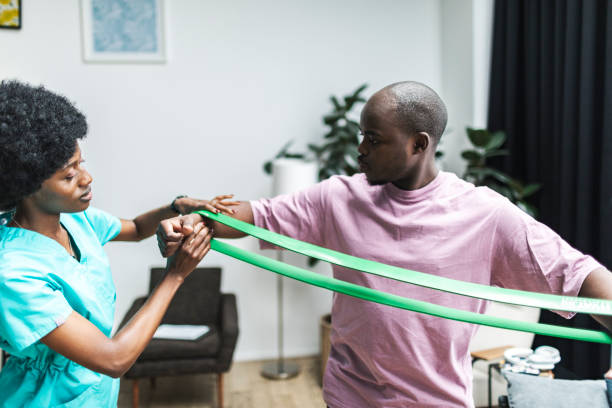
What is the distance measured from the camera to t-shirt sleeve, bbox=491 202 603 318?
45.2 inches

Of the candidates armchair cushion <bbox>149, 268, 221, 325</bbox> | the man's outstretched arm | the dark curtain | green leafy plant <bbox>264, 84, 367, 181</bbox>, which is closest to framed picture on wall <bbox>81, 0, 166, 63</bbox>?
green leafy plant <bbox>264, 84, 367, 181</bbox>

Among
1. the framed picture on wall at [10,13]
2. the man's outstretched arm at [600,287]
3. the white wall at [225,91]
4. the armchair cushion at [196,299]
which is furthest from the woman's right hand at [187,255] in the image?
the framed picture on wall at [10,13]

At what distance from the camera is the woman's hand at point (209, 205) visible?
56.0 inches

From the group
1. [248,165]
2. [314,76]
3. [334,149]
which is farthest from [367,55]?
[248,165]

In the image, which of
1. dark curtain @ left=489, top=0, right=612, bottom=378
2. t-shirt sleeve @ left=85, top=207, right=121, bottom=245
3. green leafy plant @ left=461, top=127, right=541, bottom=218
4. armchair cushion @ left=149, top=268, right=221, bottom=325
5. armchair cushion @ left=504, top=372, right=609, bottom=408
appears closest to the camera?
t-shirt sleeve @ left=85, top=207, right=121, bottom=245

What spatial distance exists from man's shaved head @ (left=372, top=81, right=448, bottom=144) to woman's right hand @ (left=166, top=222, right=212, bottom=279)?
1.88 feet

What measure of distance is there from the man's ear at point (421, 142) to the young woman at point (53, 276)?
0.58m

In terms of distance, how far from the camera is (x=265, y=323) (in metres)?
4.12

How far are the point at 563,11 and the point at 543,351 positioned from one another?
6.41 ft

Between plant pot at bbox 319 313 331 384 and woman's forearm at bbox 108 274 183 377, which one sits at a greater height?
woman's forearm at bbox 108 274 183 377

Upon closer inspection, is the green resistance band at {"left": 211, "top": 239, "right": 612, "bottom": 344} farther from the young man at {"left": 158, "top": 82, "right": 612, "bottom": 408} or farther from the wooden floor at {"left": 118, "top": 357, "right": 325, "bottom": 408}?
the wooden floor at {"left": 118, "top": 357, "right": 325, "bottom": 408}

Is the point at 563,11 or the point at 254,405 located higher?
the point at 563,11

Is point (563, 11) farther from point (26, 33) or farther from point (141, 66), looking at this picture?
point (26, 33)

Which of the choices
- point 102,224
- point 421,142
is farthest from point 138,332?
point 421,142
